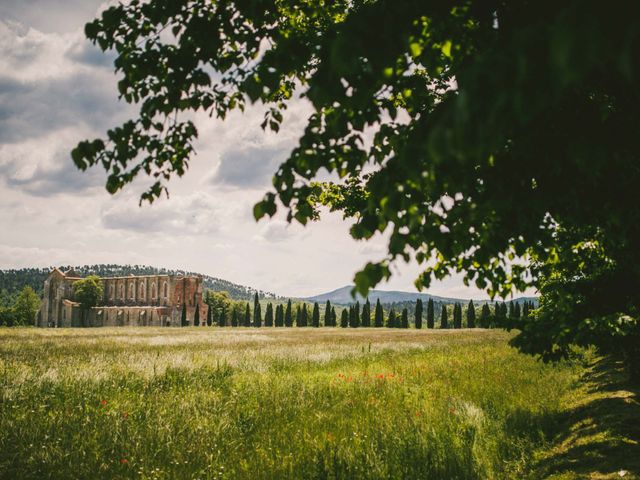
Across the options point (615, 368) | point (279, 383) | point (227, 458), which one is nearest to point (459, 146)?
point (227, 458)

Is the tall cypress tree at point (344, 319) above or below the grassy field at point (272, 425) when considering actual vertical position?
below

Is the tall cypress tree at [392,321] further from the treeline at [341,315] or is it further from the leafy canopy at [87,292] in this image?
the leafy canopy at [87,292]

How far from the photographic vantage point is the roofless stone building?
319ft

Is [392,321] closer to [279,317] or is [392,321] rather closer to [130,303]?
[279,317]

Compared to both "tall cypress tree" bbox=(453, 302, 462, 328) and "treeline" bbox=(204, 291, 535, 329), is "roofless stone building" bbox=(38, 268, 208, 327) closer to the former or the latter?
"treeline" bbox=(204, 291, 535, 329)

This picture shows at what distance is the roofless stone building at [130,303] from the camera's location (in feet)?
319

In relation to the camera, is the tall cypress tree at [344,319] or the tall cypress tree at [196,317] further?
the tall cypress tree at [344,319]

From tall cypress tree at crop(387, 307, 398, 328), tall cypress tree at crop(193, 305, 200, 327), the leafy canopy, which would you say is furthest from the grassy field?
the leafy canopy

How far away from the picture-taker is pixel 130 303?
351 ft

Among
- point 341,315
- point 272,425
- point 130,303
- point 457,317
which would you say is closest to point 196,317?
point 130,303

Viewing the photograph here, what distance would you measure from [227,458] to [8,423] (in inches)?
152

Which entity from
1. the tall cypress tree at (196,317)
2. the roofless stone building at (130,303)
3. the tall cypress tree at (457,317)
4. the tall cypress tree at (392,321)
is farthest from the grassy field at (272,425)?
the roofless stone building at (130,303)

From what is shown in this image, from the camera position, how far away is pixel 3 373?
11.0m

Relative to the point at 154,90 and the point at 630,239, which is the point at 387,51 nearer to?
the point at 154,90
